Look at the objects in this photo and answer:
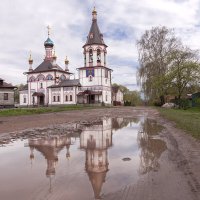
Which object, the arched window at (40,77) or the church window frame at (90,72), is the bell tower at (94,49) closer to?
the church window frame at (90,72)

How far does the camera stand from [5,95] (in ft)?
153

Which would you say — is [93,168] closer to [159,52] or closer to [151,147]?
[151,147]

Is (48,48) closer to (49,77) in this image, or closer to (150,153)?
(49,77)

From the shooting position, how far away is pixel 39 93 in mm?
62344

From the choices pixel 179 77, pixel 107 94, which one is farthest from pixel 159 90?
pixel 107 94

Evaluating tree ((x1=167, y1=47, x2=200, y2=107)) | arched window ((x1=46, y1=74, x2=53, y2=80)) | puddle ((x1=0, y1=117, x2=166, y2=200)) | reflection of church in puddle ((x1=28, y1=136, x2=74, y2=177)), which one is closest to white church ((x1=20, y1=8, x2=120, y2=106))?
arched window ((x1=46, y1=74, x2=53, y2=80))

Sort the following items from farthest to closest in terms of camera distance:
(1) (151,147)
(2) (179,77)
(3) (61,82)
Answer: (3) (61,82)
(2) (179,77)
(1) (151,147)

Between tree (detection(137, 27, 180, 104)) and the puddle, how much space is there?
3687 cm

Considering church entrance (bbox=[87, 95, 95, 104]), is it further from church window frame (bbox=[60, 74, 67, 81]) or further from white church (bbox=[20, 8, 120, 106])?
church window frame (bbox=[60, 74, 67, 81])

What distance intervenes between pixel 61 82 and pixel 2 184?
5767 cm

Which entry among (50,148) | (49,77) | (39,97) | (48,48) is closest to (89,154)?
(50,148)

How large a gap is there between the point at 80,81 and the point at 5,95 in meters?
17.5

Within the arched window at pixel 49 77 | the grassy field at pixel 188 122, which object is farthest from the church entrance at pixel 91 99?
the grassy field at pixel 188 122

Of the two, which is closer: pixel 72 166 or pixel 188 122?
pixel 72 166
